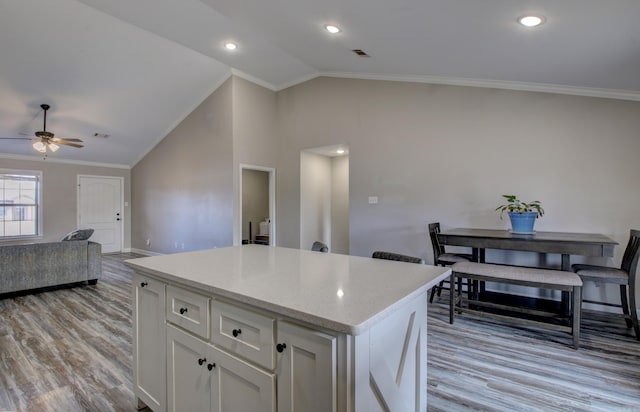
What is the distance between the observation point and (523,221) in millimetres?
3453

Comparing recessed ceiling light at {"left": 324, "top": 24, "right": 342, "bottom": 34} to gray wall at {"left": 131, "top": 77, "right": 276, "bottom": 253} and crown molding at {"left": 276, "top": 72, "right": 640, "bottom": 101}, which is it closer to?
crown molding at {"left": 276, "top": 72, "right": 640, "bottom": 101}

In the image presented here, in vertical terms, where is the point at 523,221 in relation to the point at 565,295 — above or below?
above

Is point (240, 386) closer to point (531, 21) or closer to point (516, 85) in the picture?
point (531, 21)

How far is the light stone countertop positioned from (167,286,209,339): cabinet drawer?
7cm

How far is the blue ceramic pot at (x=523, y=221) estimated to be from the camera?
11.3 ft

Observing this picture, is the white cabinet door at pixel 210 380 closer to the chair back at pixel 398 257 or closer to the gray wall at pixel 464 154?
the chair back at pixel 398 257

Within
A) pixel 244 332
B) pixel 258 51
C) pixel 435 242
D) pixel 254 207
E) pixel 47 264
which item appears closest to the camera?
pixel 244 332

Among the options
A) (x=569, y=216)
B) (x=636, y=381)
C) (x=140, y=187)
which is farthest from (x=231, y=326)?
(x=140, y=187)

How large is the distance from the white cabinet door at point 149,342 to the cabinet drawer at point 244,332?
19.8 inches

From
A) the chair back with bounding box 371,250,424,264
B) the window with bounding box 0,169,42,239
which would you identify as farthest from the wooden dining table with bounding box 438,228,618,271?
the window with bounding box 0,169,42,239

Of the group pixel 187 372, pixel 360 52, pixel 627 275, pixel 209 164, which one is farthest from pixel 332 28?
pixel 209 164

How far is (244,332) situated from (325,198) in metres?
5.58

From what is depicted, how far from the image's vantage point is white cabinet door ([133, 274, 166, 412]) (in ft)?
5.69

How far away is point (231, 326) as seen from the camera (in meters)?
1.35
